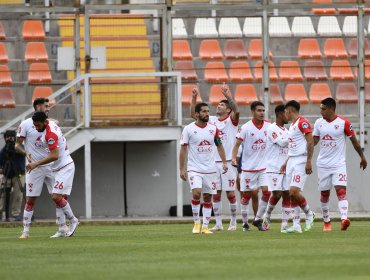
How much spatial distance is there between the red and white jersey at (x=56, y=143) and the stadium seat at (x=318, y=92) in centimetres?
1330

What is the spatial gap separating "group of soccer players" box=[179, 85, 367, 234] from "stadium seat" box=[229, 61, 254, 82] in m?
9.08

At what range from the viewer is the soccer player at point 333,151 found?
22953 mm

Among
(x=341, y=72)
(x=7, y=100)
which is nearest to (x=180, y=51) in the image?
(x=341, y=72)

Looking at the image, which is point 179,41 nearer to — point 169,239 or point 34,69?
point 34,69

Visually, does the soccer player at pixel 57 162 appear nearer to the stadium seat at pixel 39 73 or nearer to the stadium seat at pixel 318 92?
the stadium seat at pixel 39 73

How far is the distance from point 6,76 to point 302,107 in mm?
7894

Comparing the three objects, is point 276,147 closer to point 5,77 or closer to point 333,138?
point 333,138

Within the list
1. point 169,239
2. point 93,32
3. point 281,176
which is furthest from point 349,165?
point 169,239

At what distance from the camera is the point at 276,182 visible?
23.9 metres

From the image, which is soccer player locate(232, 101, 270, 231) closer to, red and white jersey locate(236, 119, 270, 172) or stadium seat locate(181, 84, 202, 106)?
red and white jersey locate(236, 119, 270, 172)

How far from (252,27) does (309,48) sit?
1673 mm

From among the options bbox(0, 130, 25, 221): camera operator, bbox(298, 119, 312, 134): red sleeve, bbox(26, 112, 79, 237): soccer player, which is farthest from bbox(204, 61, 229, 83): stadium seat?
bbox(26, 112, 79, 237): soccer player

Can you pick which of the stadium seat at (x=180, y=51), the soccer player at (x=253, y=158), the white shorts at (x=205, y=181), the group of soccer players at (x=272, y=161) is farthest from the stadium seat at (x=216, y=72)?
the white shorts at (x=205, y=181)

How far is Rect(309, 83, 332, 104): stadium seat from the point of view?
3419 centimetres
